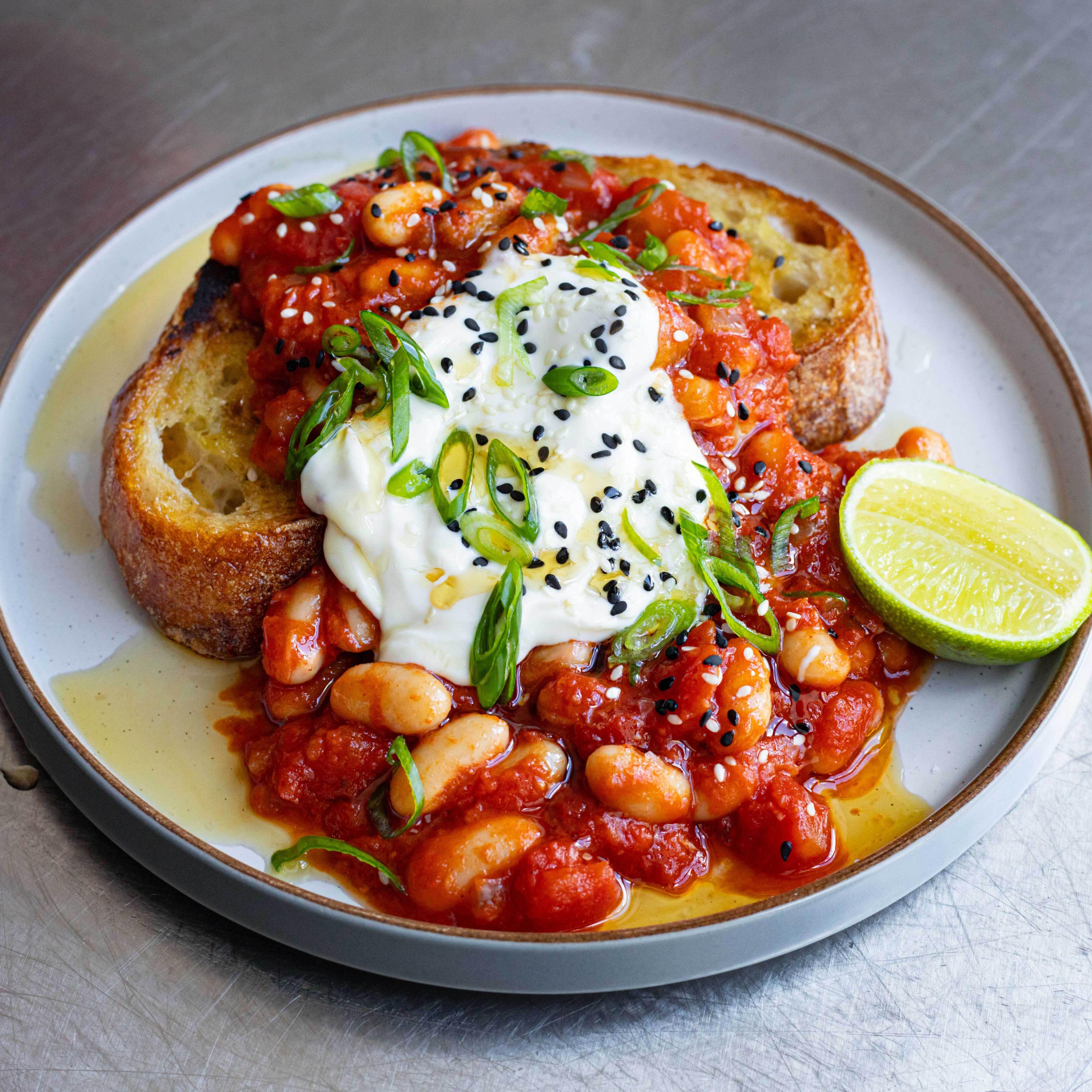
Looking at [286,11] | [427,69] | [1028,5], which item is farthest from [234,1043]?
[1028,5]

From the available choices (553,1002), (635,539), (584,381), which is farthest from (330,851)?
(584,381)

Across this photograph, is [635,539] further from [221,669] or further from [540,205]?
[221,669]

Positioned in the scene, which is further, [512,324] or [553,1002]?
[512,324]

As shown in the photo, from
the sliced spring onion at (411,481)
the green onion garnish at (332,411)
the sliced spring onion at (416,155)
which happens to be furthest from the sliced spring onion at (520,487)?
the sliced spring onion at (416,155)

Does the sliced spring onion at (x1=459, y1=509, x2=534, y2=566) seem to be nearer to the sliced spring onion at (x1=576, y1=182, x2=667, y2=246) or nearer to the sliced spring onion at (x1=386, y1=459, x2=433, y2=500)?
the sliced spring onion at (x1=386, y1=459, x2=433, y2=500)

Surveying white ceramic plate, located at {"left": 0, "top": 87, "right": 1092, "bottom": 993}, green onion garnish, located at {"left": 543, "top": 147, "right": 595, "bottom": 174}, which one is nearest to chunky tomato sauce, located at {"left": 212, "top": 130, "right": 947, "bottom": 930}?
white ceramic plate, located at {"left": 0, "top": 87, "right": 1092, "bottom": 993}

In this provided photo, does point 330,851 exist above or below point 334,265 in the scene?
below
